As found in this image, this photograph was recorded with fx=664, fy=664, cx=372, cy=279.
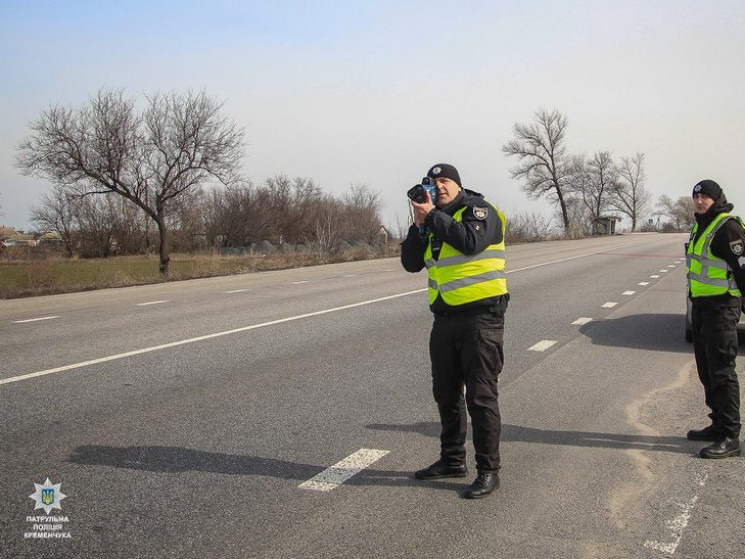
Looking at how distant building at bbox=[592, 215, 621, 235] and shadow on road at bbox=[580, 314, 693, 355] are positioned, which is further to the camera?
distant building at bbox=[592, 215, 621, 235]

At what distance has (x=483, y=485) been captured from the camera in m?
3.81

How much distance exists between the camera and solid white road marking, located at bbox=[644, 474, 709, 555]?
3.17 meters

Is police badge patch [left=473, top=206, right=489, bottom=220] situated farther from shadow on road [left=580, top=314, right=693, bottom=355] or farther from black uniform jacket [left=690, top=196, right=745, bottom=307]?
shadow on road [left=580, top=314, right=693, bottom=355]

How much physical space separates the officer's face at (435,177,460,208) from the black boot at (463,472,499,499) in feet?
5.29

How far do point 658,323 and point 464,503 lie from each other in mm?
7725

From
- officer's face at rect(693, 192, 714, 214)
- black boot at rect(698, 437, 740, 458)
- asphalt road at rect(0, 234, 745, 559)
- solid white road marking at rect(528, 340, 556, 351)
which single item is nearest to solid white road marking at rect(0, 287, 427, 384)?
asphalt road at rect(0, 234, 745, 559)

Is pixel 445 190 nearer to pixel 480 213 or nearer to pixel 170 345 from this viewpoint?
pixel 480 213

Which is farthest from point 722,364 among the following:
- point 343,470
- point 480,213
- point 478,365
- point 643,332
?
point 643,332

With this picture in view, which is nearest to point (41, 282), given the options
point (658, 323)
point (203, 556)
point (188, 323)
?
point (188, 323)

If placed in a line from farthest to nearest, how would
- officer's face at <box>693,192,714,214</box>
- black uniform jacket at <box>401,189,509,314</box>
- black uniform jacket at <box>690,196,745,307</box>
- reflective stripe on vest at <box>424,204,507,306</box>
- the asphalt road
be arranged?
officer's face at <box>693,192,714,214</box>
black uniform jacket at <box>690,196,745,307</box>
reflective stripe on vest at <box>424,204,507,306</box>
black uniform jacket at <box>401,189,509,314</box>
the asphalt road

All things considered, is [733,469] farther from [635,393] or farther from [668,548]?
[635,393]

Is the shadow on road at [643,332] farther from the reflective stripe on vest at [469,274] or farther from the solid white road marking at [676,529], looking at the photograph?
the reflective stripe on vest at [469,274]

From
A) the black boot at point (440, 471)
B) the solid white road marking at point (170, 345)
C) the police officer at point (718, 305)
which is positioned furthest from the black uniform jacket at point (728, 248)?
the solid white road marking at point (170, 345)

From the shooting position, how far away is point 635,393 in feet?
Result: 20.2
